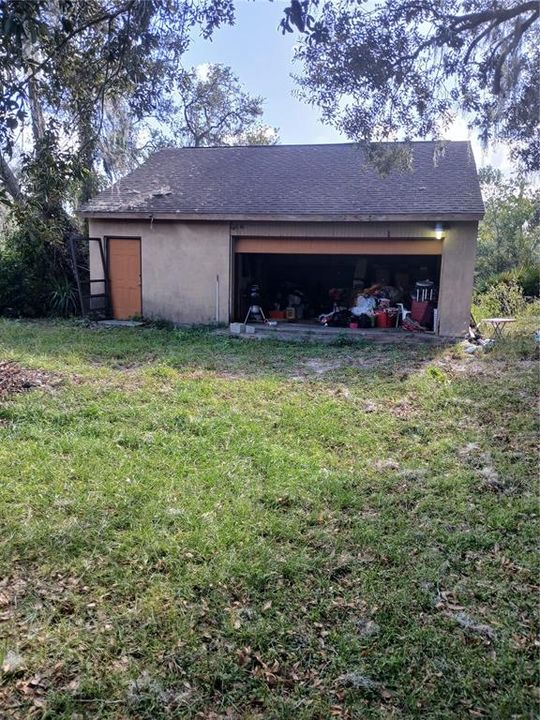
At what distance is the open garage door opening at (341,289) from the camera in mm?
12359

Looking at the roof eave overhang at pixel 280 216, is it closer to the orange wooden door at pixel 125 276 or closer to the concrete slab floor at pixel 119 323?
the orange wooden door at pixel 125 276

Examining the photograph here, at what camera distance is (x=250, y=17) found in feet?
14.7

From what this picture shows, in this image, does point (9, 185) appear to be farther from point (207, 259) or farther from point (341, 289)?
point (341, 289)

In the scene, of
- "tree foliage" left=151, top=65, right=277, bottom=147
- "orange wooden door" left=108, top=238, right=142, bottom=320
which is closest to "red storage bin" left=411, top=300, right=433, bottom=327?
"orange wooden door" left=108, top=238, right=142, bottom=320

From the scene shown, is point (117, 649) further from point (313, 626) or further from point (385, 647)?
point (385, 647)

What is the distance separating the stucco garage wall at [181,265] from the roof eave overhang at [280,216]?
0.29 m

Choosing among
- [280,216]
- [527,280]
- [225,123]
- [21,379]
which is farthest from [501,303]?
[225,123]

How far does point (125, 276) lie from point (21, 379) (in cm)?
682

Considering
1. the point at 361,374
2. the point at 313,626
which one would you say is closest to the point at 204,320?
the point at 361,374

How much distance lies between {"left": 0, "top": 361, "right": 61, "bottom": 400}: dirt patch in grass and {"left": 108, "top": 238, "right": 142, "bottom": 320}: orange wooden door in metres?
5.89

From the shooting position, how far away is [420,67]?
529 cm

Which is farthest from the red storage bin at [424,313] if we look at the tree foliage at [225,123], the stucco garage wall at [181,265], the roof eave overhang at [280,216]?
the tree foliage at [225,123]

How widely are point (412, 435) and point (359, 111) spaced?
3446mm

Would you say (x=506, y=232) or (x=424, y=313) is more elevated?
(x=506, y=232)
